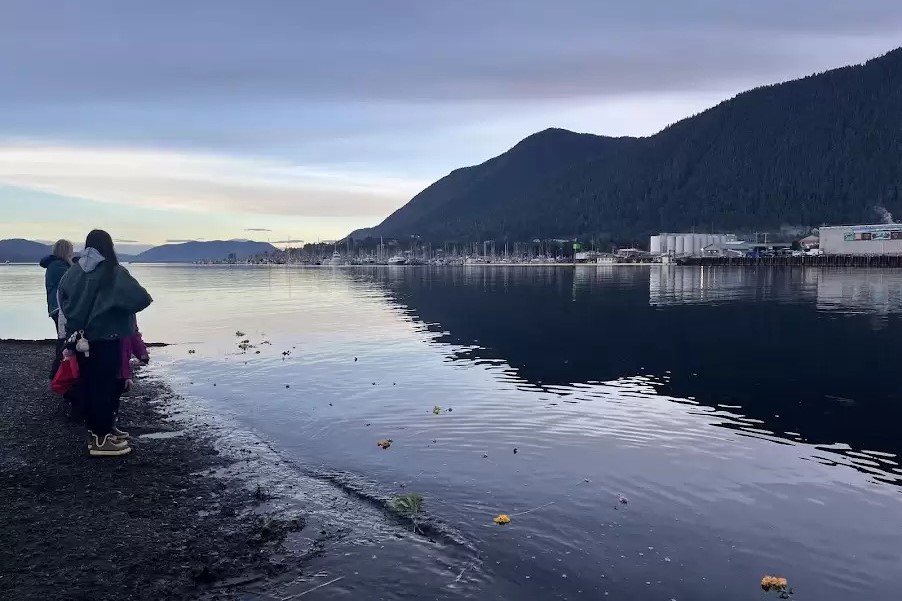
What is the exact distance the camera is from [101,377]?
42.9 ft

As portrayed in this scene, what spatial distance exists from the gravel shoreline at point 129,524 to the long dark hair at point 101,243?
411 centimetres

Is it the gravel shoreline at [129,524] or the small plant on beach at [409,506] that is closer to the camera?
the gravel shoreline at [129,524]

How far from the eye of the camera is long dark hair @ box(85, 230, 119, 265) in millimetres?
12914

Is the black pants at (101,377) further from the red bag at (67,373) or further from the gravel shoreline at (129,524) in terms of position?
the gravel shoreline at (129,524)

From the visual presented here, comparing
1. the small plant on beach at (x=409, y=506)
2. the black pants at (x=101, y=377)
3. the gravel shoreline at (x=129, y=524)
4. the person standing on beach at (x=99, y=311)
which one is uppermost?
the person standing on beach at (x=99, y=311)

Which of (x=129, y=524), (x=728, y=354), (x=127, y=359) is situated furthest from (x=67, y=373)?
(x=728, y=354)

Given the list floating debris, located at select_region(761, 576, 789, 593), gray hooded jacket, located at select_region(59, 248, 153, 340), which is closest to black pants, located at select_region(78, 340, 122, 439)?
gray hooded jacket, located at select_region(59, 248, 153, 340)

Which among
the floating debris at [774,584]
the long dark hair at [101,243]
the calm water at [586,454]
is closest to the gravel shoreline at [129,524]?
the calm water at [586,454]

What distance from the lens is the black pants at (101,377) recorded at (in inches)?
508

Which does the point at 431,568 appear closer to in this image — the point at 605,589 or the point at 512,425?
the point at 605,589

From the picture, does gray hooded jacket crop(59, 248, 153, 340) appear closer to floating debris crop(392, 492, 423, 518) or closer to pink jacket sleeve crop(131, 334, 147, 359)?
pink jacket sleeve crop(131, 334, 147, 359)

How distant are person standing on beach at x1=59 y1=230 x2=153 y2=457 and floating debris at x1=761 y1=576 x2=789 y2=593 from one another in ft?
36.8

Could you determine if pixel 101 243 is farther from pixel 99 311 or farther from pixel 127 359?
pixel 127 359

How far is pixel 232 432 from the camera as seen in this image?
58.2 ft
